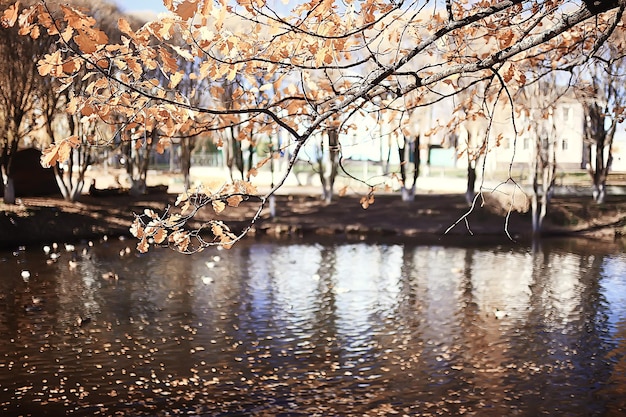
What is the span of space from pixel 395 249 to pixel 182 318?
1048 cm

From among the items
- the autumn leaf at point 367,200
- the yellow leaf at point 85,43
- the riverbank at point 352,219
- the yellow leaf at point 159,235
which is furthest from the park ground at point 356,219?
the yellow leaf at point 85,43

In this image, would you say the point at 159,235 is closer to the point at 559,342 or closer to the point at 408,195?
the point at 559,342

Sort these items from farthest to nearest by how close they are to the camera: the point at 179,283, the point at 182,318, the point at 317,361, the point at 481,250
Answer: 1. the point at 481,250
2. the point at 179,283
3. the point at 182,318
4. the point at 317,361

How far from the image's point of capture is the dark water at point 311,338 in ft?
25.5

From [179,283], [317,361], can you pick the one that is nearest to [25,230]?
[179,283]

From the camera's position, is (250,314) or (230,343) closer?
(230,343)

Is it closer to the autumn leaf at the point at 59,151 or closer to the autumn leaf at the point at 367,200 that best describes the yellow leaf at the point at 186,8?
the autumn leaf at the point at 59,151

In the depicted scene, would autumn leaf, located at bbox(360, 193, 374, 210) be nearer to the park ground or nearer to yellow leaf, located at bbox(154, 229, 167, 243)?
yellow leaf, located at bbox(154, 229, 167, 243)

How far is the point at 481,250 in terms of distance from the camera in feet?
67.5

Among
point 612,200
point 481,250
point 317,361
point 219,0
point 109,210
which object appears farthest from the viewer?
point 612,200

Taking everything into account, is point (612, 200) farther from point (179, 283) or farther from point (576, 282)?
point (179, 283)

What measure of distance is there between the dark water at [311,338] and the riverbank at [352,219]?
5.45 metres

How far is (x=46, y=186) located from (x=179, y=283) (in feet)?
46.2

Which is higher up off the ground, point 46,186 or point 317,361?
point 46,186
